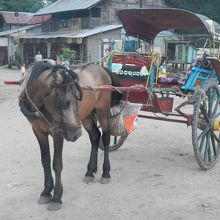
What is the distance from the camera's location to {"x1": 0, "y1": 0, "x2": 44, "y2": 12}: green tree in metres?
51.7

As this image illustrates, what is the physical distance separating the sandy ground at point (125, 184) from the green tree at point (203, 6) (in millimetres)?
27957

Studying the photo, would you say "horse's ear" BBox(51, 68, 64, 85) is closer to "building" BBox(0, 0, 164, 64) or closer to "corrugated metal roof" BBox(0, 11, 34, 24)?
"building" BBox(0, 0, 164, 64)

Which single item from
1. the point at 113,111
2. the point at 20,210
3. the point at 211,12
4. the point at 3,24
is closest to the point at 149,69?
the point at 113,111

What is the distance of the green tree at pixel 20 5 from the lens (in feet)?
170

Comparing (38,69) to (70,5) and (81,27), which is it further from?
(70,5)

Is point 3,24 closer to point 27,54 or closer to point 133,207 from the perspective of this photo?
point 27,54

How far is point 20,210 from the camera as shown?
435 cm

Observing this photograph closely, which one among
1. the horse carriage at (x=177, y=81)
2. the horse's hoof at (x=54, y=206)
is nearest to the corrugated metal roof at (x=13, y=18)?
the horse carriage at (x=177, y=81)

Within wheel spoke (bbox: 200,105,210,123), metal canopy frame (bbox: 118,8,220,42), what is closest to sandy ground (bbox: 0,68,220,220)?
wheel spoke (bbox: 200,105,210,123)

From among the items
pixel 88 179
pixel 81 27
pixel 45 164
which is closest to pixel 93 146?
pixel 88 179

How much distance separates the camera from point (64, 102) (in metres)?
3.93

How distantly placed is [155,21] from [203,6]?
2969 centimetres

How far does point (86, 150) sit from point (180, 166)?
171 cm

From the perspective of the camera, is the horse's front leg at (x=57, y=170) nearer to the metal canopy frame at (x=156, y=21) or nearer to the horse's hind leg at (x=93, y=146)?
the horse's hind leg at (x=93, y=146)
